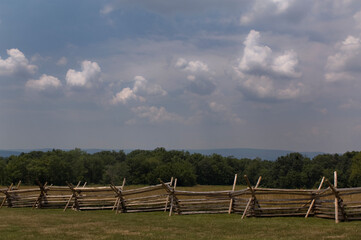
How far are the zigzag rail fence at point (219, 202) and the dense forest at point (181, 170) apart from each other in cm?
4008

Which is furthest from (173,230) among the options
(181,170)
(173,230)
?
(181,170)

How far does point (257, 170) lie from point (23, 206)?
60.6 m

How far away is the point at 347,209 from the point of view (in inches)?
530

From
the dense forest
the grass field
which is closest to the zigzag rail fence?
the grass field

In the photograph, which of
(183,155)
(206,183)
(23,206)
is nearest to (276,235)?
(23,206)

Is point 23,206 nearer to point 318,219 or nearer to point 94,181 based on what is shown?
point 318,219

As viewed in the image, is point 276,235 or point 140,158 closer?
point 276,235

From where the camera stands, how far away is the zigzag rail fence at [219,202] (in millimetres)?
13586

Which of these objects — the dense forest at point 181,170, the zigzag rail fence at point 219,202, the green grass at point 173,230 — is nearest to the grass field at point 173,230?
the green grass at point 173,230

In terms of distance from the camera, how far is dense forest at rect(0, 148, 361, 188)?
2338 inches

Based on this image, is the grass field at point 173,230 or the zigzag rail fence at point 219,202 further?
the zigzag rail fence at point 219,202

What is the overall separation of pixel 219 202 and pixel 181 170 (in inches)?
1869

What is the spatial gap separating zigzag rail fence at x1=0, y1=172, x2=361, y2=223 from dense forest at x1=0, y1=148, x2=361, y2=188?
131ft

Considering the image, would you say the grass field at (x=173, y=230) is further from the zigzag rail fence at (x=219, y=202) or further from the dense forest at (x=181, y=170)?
the dense forest at (x=181, y=170)
